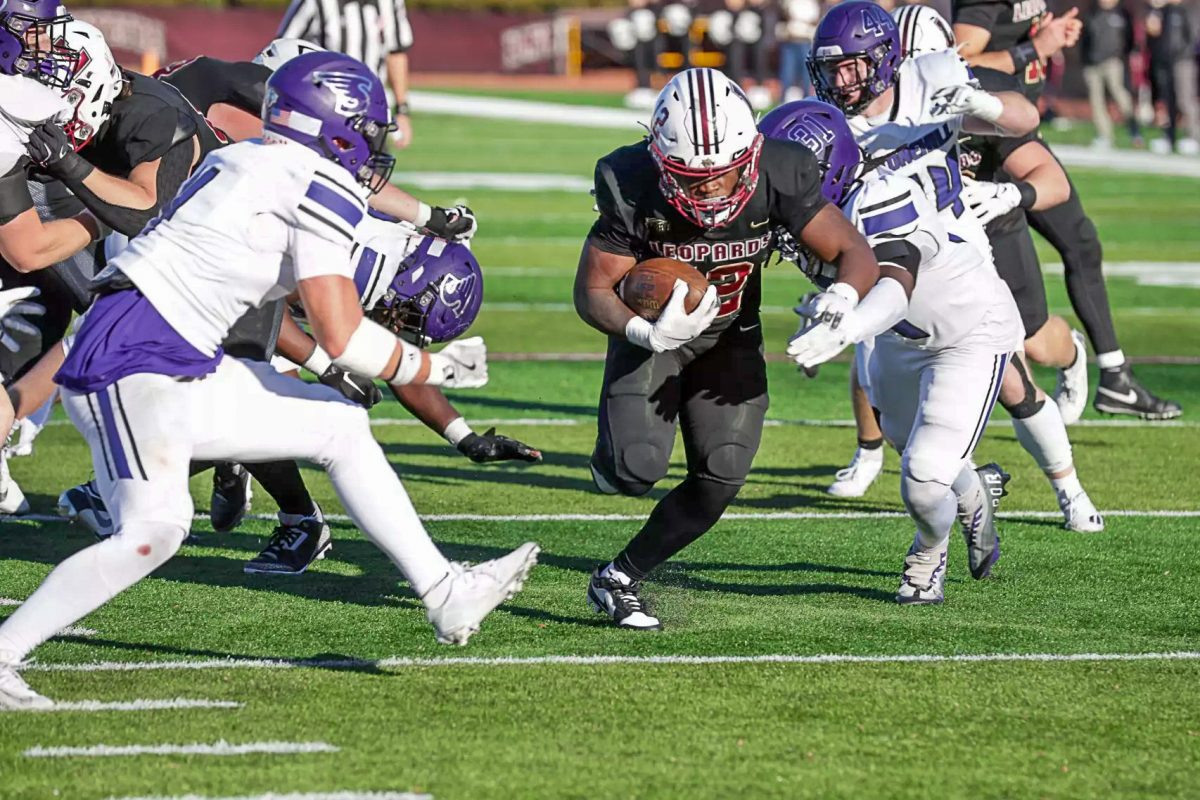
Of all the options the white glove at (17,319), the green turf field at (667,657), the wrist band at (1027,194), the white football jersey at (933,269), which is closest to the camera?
the green turf field at (667,657)

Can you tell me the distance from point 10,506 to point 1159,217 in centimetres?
1245

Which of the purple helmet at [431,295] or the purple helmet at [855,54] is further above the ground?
the purple helmet at [855,54]

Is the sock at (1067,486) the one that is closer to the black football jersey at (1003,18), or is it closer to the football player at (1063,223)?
the football player at (1063,223)

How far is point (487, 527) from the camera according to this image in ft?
20.9

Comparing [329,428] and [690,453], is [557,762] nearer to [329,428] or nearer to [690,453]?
[329,428]

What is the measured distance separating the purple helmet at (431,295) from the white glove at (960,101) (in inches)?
63.6

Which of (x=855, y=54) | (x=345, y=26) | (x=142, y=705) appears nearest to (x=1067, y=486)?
(x=855, y=54)

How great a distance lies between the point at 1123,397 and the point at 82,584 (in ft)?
17.4

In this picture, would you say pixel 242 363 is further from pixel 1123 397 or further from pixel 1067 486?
pixel 1123 397

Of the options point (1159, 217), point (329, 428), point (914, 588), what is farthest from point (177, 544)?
point (1159, 217)

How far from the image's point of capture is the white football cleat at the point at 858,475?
275 inches

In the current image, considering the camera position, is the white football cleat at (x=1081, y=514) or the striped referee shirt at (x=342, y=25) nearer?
the white football cleat at (x=1081, y=514)

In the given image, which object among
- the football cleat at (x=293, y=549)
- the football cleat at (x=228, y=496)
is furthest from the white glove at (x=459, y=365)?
the football cleat at (x=228, y=496)

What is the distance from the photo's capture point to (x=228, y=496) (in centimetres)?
607
